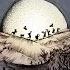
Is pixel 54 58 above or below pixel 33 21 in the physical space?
below

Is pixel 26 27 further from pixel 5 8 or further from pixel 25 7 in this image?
pixel 5 8

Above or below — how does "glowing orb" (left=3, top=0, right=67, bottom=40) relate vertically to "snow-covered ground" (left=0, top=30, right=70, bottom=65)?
above

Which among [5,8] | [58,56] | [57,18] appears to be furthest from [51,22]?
[5,8]

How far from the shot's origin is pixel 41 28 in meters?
0.91

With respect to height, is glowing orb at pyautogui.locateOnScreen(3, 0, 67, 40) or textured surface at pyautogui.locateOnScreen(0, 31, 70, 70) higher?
glowing orb at pyautogui.locateOnScreen(3, 0, 67, 40)

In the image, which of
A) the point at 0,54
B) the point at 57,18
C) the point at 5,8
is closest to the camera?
the point at 0,54

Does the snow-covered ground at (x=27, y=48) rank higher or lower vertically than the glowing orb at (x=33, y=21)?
lower

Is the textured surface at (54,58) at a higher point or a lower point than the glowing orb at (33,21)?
lower

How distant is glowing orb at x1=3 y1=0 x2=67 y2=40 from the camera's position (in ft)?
2.99

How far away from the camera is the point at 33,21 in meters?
0.91

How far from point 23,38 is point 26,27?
5 cm

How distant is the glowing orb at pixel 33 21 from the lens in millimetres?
912

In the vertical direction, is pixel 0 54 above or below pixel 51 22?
below

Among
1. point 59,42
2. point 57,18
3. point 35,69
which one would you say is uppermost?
point 57,18
